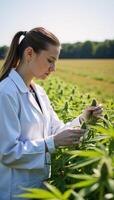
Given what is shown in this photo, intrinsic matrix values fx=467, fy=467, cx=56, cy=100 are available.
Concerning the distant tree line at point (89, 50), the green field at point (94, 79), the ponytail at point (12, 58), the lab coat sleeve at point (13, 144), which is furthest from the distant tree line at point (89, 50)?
the lab coat sleeve at point (13, 144)

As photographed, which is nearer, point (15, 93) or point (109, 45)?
point (15, 93)

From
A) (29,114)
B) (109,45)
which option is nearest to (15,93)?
(29,114)

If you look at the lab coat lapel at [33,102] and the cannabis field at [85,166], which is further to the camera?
the lab coat lapel at [33,102]

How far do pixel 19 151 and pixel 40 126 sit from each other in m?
0.32

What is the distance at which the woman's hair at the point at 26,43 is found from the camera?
10.7ft

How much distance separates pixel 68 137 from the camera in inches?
118

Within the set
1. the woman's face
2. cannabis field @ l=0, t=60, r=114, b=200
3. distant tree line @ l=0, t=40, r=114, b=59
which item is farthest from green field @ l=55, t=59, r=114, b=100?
distant tree line @ l=0, t=40, r=114, b=59

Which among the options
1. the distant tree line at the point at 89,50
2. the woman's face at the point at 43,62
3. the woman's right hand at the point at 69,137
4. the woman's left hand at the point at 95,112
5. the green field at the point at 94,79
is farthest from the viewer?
the distant tree line at the point at 89,50

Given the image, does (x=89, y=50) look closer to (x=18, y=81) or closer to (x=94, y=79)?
(x=94, y=79)

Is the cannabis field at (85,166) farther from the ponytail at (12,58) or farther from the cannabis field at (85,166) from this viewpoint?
the ponytail at (12,58)

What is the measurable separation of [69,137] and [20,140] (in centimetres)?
37

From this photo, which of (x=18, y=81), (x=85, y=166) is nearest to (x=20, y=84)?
(x=18, y=81)

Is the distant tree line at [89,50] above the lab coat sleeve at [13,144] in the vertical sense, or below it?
below

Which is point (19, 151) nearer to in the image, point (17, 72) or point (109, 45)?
point (17, 72)
